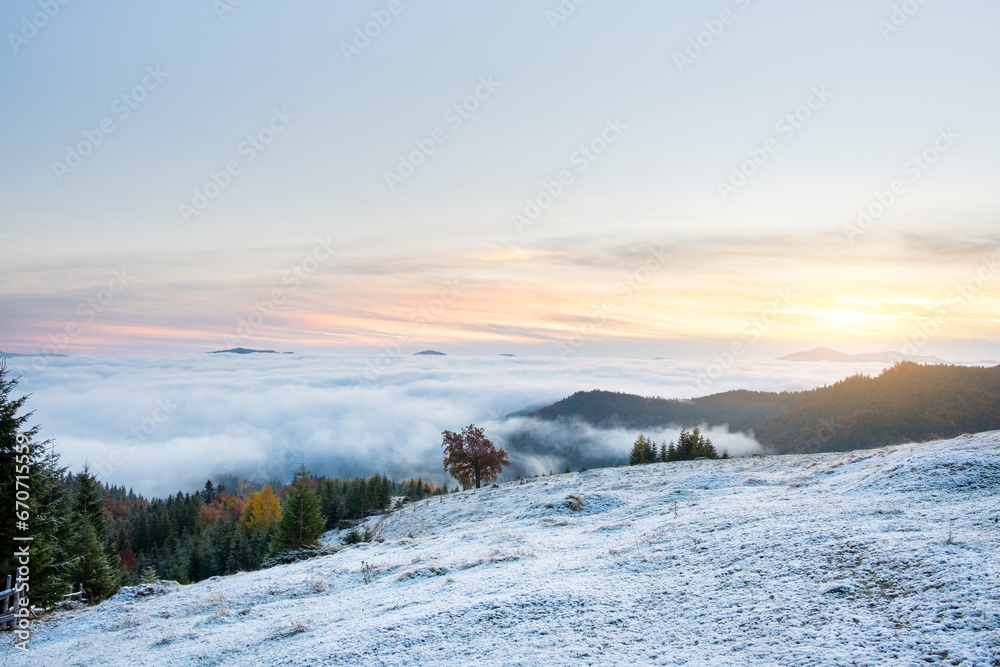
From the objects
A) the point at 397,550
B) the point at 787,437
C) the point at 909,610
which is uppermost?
the point at 909,610

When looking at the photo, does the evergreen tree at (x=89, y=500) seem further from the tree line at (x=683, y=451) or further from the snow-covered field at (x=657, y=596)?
the tree line at (x=683, y=451)

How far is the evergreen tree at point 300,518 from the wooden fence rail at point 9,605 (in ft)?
69.5

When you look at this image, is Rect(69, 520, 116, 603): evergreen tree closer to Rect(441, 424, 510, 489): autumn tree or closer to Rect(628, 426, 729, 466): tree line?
Rect(441, 424, 510, 489): autumn tree

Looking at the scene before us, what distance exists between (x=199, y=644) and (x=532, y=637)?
8703mm

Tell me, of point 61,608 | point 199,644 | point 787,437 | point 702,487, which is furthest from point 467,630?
point 787,437

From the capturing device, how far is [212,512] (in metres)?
Result: 120

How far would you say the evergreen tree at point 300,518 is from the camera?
37906 millimetres

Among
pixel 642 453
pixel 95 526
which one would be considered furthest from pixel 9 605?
pixel 642 453

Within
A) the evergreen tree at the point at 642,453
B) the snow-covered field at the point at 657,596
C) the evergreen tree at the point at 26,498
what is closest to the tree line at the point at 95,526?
the evergreen tree at the point at 26,498

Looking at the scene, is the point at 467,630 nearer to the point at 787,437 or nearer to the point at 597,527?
the point at 597,527

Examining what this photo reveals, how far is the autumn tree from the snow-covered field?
130ft

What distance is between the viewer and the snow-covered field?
751 centimetres

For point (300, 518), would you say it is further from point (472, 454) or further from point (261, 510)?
point (261, 510)

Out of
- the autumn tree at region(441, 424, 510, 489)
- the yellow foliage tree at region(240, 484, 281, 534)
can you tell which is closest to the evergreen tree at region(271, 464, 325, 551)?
the autumn tree at region(441, 424, 510, 489)
